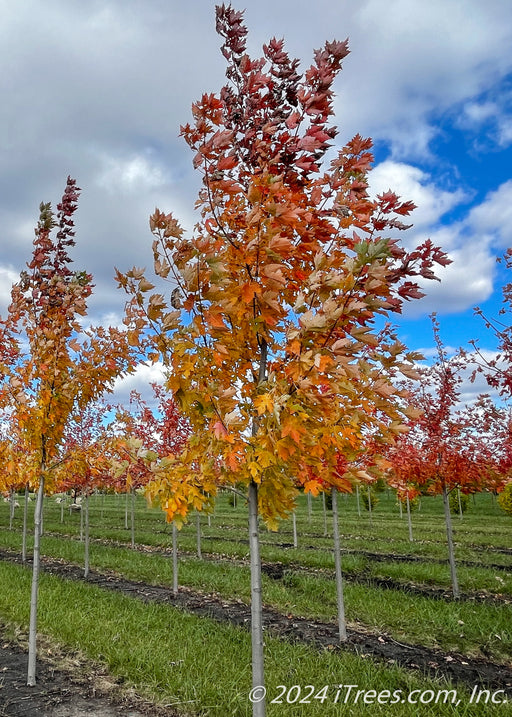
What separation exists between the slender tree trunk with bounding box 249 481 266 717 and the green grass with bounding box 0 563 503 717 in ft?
5.58

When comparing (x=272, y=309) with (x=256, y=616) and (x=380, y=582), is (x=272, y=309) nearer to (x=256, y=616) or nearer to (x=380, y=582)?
(x=256, y=616)

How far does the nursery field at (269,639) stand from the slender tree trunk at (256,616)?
1.75 meters

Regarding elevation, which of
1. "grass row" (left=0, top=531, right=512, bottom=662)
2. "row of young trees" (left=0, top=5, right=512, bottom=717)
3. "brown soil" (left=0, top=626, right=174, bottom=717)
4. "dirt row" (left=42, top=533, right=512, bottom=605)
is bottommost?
"dirt row" (left=42, top=533, right=512, bottom=605)

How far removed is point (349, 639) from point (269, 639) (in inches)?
41.5

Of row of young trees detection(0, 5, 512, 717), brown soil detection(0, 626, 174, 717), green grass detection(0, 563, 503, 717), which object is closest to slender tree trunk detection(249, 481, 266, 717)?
row of young trees detection(0, 5, 512, 717)

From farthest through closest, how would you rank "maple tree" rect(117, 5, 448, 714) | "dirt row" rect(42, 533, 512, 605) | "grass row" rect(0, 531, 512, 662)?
"dirt row" rect(42, 533, 512, 605), "grass row" rect(0, 531, 512, 662), "maple tree" rect(117, 5, 448, 714)

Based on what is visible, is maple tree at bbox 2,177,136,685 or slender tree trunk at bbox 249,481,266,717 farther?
maple tree at bbox 2,177,136,685

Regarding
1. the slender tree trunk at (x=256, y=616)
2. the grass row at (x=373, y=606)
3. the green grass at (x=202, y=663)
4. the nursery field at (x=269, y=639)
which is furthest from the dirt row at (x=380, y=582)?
the slender tree trunk at (x=256, y=616)

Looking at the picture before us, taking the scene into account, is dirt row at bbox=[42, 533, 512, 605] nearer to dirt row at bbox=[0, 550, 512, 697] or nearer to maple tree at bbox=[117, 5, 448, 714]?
dirt row at bbox=[0, 550, 512, 697]

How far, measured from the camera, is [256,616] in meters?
2.48

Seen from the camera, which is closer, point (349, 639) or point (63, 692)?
point (63, 692)

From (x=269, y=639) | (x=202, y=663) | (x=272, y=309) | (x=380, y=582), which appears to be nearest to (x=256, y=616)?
(x=272, y=309)

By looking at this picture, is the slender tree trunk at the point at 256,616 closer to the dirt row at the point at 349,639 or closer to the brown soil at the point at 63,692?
the brown soil at the point at 63,692

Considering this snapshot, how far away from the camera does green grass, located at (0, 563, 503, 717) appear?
392 cm
